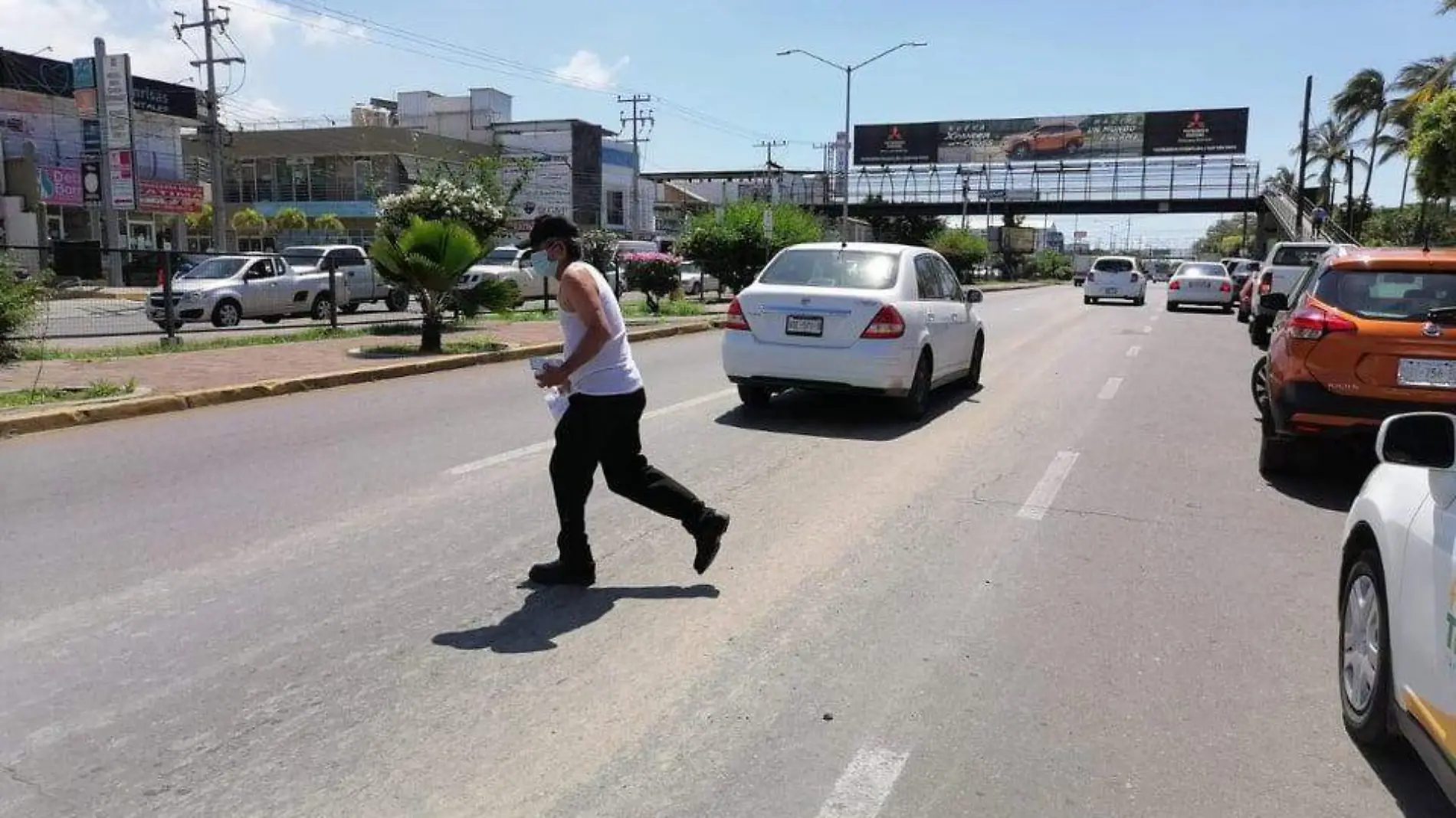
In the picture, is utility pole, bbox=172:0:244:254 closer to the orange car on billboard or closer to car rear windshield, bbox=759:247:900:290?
car rear windshield, bbox=759:247:900:290

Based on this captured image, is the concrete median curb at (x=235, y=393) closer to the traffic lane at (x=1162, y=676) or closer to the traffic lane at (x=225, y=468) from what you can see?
the traffic lane at (x=225, y=468)

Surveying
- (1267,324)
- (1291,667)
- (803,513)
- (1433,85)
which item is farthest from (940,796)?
(1433,85)

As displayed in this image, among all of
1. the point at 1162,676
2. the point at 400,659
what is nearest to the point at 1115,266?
the point at 1162,676

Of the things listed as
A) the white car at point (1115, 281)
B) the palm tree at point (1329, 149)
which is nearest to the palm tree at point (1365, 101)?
the palm tree at point (1329, 149)

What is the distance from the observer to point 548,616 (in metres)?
4.76

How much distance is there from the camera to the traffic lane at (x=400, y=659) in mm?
3357

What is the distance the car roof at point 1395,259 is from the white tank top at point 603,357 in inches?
208

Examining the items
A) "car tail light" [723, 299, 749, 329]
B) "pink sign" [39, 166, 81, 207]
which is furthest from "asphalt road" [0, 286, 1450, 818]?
"pink sign" [39, 166, 81, 207]

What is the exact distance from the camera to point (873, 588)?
205 inches

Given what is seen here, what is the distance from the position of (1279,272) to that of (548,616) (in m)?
20.7

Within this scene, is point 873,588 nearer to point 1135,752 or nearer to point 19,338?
point 1135,752

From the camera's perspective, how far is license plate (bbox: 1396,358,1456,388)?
674cm

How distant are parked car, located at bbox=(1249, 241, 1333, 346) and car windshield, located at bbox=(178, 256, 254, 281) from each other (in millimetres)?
19590

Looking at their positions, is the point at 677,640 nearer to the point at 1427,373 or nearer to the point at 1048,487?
the point at 1048,487
